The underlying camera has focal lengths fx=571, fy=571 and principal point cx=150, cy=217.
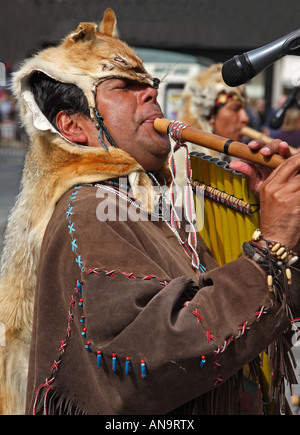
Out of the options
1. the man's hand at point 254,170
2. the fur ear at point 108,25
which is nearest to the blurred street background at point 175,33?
the fur ear at point 108,25

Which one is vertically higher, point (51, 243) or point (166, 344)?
point (51, 243)

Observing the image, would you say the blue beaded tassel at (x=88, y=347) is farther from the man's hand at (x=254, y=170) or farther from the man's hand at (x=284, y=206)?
the man's hand at (x=254, y=170)

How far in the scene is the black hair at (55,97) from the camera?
1896 millimetres

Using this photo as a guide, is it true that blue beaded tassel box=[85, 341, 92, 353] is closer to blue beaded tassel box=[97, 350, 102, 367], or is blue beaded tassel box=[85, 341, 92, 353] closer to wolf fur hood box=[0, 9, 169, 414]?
blue beaded tassel box=[97, 350, 102, 367]

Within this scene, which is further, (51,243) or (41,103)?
(41,103)

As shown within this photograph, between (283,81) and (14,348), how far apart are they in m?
15.5

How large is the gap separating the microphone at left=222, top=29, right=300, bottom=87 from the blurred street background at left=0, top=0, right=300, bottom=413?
703 cm

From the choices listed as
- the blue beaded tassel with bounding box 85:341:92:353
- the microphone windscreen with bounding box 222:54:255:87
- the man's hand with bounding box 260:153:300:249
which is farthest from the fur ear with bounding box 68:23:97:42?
the blue beaded tassel with bounding box 85:341:92:353

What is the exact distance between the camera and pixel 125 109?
1876mm

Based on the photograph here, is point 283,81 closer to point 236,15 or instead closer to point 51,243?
point 236,15

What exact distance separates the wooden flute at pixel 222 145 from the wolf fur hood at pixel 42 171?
0.54 feet

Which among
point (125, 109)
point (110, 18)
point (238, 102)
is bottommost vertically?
point (125, 109)

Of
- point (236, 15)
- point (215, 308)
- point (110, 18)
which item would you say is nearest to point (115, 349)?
point (215, 308)

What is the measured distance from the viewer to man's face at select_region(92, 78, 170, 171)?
1.87 meters
